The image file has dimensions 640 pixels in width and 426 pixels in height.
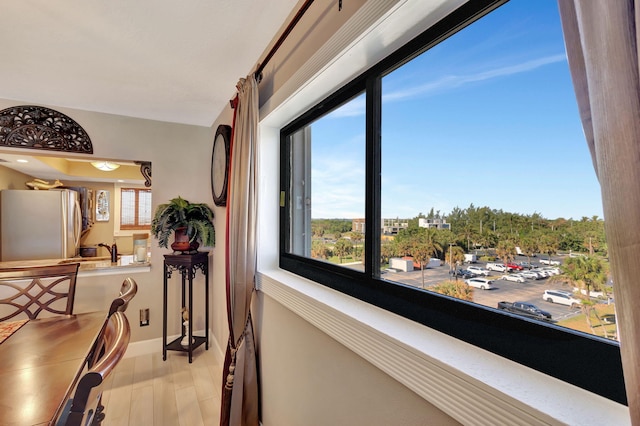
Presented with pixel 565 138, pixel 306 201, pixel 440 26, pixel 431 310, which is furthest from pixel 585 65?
pixel 306 201

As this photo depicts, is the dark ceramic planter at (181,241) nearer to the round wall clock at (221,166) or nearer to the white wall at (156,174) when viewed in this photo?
the white wall at (156,174)

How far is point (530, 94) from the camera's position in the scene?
0.63 m

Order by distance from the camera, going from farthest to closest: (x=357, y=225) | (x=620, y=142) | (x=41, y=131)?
(x=41, y=131)
(x=357, y=225)
(x=620, y=142)

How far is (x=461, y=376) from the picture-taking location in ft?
1.86

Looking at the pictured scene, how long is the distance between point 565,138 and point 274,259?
1.48m

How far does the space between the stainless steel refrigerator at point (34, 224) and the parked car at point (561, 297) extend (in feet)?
17.0

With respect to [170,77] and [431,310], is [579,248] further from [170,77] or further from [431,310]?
[170,77]

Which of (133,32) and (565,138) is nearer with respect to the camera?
(565,138)

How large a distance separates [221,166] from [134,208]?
4577 mm

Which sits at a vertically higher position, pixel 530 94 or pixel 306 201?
pixel 530 94

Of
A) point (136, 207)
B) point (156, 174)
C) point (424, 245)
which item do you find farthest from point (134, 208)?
point (424, 245)

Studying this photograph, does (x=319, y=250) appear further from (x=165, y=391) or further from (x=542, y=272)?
(x=165, y=391)

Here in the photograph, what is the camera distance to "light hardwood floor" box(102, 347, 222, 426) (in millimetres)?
1913

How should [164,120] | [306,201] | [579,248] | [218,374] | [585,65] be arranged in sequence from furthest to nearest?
[164,120] < [218,374] < [306,201] < [579,248] < [585,65]
